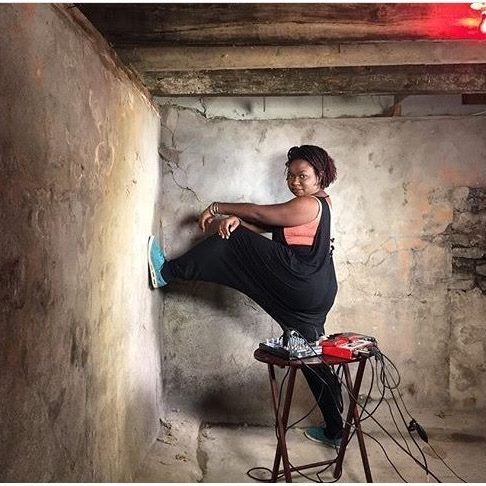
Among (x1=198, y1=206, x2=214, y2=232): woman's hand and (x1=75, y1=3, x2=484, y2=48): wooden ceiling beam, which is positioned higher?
(x1=75, y1=3, x2=484, y2=48): wooden ceiling beam

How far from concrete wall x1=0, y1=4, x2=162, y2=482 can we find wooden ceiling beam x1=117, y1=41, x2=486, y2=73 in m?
0.25

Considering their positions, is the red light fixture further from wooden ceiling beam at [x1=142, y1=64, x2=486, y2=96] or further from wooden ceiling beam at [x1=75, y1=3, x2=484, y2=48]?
wooden ceiling beam at [x1=142, y1=64, x2=486, y2=96]

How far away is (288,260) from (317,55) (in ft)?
3.36

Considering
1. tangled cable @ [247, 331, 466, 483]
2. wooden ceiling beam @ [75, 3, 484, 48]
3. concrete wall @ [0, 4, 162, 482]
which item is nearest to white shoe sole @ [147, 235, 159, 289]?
concrete wall @ [0, 4, 162, 482]

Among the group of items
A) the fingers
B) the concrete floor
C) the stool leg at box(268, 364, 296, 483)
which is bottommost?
the concrete floor

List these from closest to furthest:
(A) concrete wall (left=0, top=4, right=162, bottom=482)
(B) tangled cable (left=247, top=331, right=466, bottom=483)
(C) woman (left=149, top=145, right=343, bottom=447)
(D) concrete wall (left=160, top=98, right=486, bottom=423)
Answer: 1. (A) concrete wall (left=0, top=4, right=162, bottom=482)
2. (B) tangled cable (left=247, top=331, right=466, bottom=483)
3. (C) woman (left=149, top=145, right=343, bottom=447)
4. (D) concrete wall (left=160, top=98, right=486, bottom=423)

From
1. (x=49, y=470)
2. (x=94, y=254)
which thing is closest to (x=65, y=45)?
(x=94, y=254)

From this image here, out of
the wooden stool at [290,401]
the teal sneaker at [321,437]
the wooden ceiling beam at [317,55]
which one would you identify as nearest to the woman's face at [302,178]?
the wooden ceiling beam at [317,55]

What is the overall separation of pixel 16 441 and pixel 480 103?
317 cm

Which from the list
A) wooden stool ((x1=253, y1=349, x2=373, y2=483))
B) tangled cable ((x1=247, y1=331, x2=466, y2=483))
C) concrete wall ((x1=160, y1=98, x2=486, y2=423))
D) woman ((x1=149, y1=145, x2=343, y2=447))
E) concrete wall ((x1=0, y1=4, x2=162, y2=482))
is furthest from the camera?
concrete wall ((x1=160, y1=98, x2=486, y2=423))

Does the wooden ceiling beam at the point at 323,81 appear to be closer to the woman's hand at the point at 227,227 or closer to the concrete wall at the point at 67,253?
the concrete wall at the point at 67,253

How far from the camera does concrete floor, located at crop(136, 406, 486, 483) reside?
2.68 m

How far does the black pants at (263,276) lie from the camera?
2.76m

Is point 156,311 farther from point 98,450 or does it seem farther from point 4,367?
point 4,367
